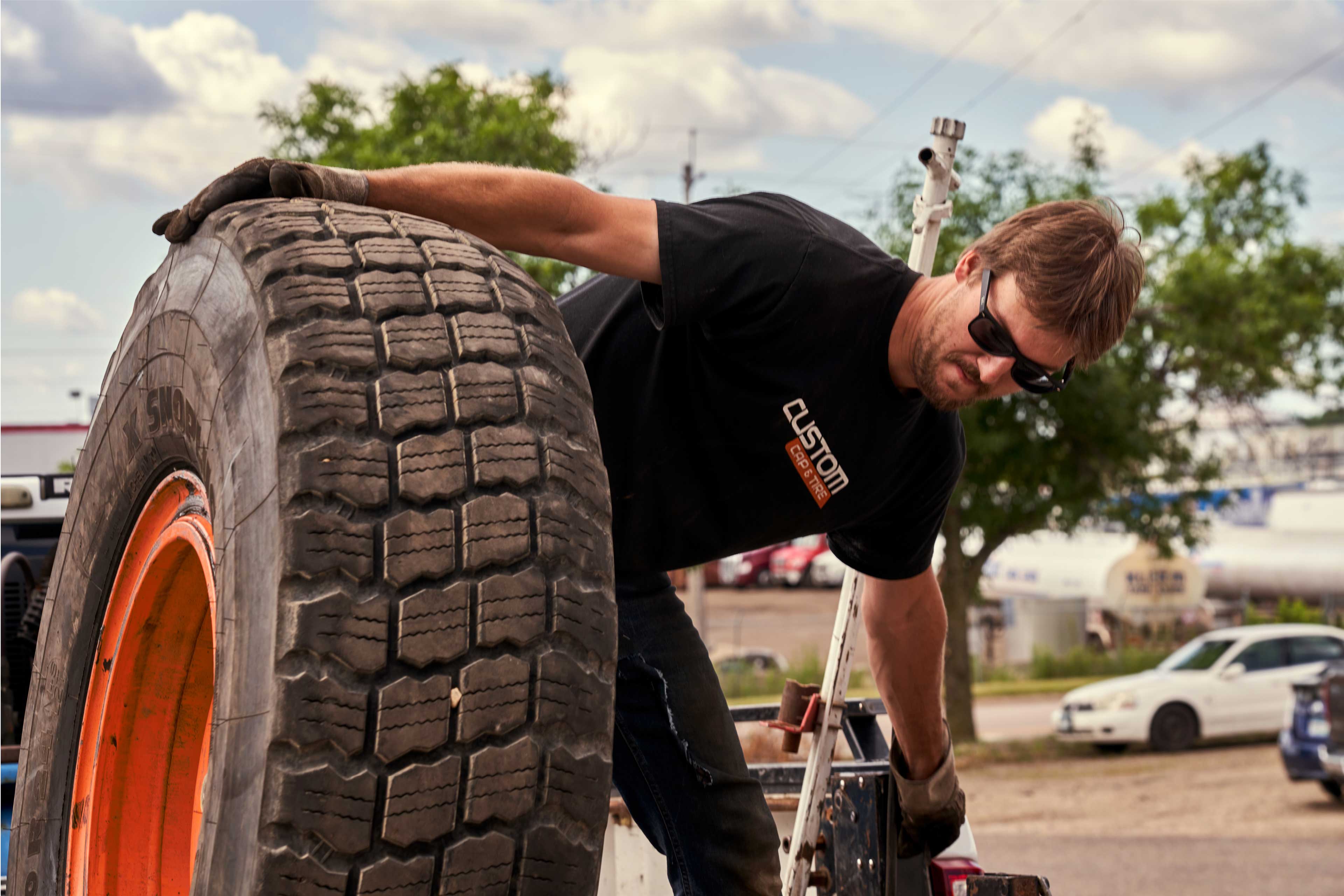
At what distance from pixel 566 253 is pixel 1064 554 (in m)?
34.8

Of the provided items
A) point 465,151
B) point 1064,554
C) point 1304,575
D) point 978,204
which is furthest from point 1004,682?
point 465,151

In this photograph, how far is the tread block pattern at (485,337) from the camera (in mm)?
1562

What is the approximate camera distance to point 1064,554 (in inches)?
1383

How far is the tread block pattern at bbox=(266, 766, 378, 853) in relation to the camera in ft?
4.39

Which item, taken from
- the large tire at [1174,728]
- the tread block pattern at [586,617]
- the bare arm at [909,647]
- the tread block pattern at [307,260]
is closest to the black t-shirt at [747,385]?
the bare arm at [909,647]

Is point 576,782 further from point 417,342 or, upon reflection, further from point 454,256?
point 454,256

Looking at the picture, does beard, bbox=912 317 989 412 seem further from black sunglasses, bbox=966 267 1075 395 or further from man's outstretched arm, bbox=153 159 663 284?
man's outstretched arm, bbox=153 159 663 284

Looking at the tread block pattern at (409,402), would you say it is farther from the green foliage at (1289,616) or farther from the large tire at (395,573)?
the green foliage at (1289,616)

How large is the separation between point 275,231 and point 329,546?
1.64ft

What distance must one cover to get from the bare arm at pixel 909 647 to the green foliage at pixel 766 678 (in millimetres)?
17171

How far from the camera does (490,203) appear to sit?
2105 millimetres

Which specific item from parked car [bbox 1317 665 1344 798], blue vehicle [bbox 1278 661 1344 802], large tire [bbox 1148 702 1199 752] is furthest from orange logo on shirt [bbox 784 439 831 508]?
large tire [bbox 1148 702 1199 752]

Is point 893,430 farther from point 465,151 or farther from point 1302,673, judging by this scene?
point 1302,673

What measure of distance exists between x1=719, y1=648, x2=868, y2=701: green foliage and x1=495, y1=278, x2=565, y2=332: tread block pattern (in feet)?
61.6
